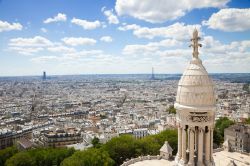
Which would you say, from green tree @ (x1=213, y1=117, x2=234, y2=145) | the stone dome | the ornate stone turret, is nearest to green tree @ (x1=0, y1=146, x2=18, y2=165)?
green tree @ (x1=213, y1=117, x2=234, y2=145)

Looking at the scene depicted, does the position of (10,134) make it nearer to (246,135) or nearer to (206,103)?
(246,135)

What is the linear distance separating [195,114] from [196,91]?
4.49 ft

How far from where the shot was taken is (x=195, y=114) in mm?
18859

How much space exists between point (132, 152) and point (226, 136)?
2938cm

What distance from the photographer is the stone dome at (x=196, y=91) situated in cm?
1866

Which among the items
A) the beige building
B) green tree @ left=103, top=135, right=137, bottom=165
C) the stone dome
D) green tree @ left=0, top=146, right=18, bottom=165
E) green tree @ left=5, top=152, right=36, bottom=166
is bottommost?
the beige building

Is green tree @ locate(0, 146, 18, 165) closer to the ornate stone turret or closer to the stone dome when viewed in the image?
the ornate stone turret

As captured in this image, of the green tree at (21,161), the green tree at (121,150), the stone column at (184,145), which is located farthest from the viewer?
the green tree at (21,161)

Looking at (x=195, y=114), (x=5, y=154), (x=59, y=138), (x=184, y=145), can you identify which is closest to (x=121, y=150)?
(x=5, y=154)

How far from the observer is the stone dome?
1866 cm

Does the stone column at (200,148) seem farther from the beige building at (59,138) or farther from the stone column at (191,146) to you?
the beige building at (59,138)

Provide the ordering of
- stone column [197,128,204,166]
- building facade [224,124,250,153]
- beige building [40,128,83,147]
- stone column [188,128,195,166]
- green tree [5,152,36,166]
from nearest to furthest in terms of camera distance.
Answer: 1. stone column [197,128,204,166]
2. stone column [188,128,195,166]
3. green tree [5,152,36,166]
4. building facade [224,124,250,153]
5. beige building [40,128,83,147]

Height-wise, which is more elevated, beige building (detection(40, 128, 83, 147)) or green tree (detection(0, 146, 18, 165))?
green tree (detection(0, 146, 18, 165))

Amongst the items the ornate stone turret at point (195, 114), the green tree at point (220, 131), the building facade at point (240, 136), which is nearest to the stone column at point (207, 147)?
the ornate stone turret at point (195, 114)
